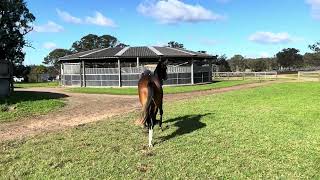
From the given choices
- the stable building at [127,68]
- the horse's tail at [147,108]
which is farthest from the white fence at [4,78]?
the stable building at [127,68]

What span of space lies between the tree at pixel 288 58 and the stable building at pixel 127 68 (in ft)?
236

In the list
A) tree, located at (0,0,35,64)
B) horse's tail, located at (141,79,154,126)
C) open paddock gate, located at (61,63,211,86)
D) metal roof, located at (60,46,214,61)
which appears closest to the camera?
horse's tail, located at (141,79,154,126)

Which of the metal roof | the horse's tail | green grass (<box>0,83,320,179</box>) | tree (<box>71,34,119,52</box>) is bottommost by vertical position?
green grass (<box>0,83,320,179</box>)

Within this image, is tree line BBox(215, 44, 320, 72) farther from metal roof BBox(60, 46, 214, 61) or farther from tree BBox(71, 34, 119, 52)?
metal roof BBox(60, 46, 214, 61)

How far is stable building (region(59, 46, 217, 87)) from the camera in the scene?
4101cm

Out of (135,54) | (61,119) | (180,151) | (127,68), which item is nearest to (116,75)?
(127,68)

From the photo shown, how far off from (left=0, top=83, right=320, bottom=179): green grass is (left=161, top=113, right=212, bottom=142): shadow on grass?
0.03 metres

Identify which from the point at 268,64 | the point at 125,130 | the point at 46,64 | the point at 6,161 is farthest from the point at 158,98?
the point at 46,64

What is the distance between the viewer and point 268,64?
114 metres

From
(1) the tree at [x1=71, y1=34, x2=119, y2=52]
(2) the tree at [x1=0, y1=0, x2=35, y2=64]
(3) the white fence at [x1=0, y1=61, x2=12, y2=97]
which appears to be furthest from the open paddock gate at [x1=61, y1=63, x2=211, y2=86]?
(1) the tree at [x1=71, y1=34, x2=119, y2=52]

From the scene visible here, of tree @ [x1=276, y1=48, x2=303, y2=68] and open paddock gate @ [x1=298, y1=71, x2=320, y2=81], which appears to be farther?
tree @ [x1=276, y1=48, x2=303, y2=68]

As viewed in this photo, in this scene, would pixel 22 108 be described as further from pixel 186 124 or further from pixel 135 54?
pixel 135 54

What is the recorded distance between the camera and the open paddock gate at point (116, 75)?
40.8 metres

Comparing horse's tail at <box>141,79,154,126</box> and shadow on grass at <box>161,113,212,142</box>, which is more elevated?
horse's tail at <box>141,79,154,126</box>
